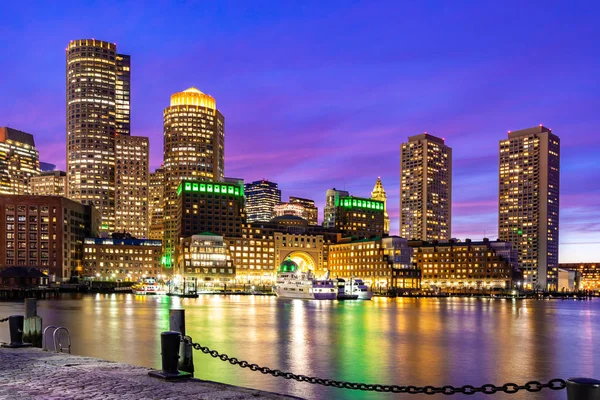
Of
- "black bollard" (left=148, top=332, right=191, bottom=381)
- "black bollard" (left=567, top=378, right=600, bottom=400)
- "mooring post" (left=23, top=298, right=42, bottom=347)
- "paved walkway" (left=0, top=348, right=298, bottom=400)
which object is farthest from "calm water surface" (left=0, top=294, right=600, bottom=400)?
"black bollard" (left=567, top=378, right=600, bottom=400)

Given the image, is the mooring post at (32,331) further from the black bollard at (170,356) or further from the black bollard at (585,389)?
the black bollard at (585,389)

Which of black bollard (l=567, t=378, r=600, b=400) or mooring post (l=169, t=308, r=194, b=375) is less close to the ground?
black bollard (l=567, t=378, r=600, b=400)

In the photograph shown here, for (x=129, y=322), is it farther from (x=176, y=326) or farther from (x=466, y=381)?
(x=176, y=326)

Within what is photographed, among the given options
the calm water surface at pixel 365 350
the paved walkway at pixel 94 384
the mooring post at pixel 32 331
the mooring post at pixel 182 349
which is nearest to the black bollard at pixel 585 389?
the paved walkway at pixel 94 384

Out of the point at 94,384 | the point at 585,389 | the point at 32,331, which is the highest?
the point at 585,389

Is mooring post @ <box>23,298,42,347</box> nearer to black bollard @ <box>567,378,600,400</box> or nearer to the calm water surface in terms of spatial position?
the calm water surface

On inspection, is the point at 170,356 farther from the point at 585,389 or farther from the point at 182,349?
the point at 585,389

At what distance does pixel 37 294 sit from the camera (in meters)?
190

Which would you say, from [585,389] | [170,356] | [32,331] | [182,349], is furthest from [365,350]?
[585,389]

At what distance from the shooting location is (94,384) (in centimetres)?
1825

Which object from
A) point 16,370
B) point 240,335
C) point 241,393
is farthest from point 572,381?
point 240,335

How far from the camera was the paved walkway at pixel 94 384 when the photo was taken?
54.2 feet

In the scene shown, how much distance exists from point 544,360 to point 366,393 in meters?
25.7

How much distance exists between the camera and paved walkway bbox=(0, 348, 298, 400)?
16516 millimetres
